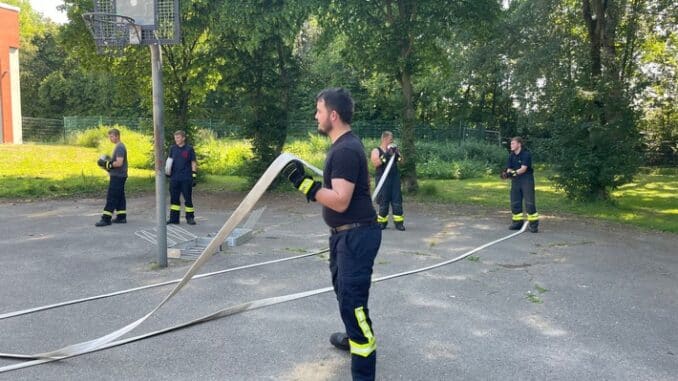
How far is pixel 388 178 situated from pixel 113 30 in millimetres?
5359

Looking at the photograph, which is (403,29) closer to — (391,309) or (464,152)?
(391,309)

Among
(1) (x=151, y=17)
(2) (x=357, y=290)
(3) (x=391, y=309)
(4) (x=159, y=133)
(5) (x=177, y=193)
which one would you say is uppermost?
(1) (x=151, y=17)

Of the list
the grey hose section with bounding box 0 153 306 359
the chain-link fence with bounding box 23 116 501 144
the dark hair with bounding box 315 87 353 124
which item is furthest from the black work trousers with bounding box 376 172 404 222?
the dark hair with bounding box 315 87 353 124

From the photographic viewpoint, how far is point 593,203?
14.1 metres

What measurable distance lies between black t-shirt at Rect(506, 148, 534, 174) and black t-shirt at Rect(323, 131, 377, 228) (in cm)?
717

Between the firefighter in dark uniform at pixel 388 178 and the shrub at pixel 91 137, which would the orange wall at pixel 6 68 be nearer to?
the shrub at pixel 91 137

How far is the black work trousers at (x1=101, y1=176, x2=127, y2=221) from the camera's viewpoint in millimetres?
10242

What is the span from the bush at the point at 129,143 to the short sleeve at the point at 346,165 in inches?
682

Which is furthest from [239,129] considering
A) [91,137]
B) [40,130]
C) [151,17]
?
[40,130]

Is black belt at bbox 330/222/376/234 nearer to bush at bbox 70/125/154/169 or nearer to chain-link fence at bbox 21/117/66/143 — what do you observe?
bush at bbox 70/125/154/169

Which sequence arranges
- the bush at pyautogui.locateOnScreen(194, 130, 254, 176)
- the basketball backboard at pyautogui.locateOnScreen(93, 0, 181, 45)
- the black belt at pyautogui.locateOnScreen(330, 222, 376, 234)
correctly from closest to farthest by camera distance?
the black belt at pyautogui.locateOnScreen(330, 222, 376, 234), the basketball backboard at pyautogui.locateOnScreen(93, 0, 181, 45), the bush at pyautogui.locateOnScreen(194, 130, 254, 176)

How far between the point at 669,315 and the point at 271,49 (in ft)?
41.9

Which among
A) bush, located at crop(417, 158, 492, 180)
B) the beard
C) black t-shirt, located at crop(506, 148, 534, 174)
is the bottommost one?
bush, located at crop(417, 158, 492, 180)

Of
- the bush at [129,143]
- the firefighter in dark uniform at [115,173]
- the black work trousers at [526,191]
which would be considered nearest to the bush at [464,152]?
the bush at [129,143]
